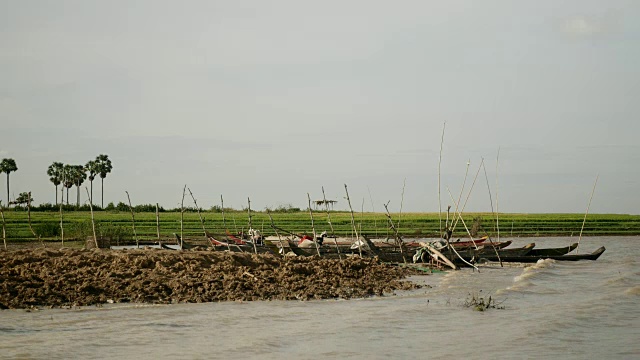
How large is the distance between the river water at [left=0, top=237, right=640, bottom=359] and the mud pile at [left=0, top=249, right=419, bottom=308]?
657 mm

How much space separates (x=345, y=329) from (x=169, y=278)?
5.59 metres

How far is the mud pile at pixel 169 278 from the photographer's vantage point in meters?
15.5

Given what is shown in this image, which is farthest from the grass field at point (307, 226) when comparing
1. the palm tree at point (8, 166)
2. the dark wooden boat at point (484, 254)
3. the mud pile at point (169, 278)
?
the palm tree at point (8, 166)

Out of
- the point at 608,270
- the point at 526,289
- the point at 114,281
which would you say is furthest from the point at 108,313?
the point at 608,270

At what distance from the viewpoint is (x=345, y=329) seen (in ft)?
43.0

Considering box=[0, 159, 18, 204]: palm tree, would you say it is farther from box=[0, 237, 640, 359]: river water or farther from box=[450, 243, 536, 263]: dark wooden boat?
box=[0, 237, 640, 359]: river water

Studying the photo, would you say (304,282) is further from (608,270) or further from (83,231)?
(83,231)

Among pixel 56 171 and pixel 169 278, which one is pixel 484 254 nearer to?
pixel 169 278

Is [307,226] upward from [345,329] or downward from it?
upward

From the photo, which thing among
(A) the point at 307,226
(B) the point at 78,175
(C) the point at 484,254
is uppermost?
(B) the point at 78,175

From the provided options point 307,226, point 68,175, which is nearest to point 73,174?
point 68,175

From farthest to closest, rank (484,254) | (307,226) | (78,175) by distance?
(78,175)
(307,226)
(484,254)

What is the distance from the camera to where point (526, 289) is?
19578 mm

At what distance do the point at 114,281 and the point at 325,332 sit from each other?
5970 millimetres
